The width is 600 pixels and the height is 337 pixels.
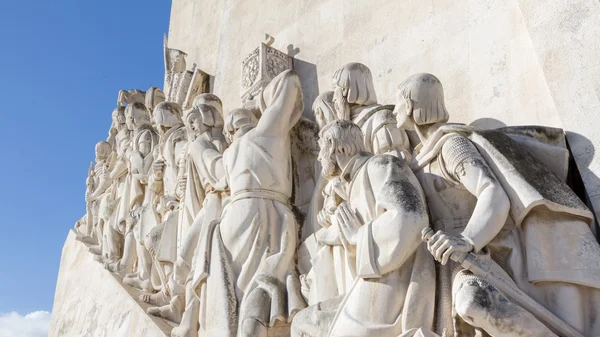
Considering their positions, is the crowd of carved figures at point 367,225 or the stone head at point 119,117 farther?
the stone head at point 119,117

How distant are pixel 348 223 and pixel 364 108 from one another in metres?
1.18

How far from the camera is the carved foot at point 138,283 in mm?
7051

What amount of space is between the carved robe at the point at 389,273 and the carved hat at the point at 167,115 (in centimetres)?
373

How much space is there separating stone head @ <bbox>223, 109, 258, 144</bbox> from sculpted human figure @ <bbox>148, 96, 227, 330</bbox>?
0.21m

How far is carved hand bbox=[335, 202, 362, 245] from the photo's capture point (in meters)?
4.11

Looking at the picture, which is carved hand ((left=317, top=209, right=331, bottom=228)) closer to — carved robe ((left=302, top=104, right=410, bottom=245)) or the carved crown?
carved robe ((left=302, top=104, right=410, bottom=245))

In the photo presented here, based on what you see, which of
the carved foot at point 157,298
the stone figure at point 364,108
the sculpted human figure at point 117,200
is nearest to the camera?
the stone figure at point 364,108

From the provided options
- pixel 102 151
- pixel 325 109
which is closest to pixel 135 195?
pixel 102 151

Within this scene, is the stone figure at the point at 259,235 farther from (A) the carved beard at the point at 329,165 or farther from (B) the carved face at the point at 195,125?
(A) the carved beard at the point at 329,165

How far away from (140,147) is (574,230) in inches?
219

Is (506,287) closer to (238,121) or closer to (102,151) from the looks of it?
(238,121)

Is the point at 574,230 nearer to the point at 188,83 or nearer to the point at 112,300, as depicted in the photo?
the point at 112,300

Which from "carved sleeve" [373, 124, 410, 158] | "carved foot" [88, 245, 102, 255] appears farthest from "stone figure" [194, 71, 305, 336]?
"carved foot" [88, 245, 102, 255]

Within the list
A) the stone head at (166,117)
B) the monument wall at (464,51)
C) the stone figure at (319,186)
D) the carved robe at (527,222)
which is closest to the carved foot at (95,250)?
the stone head at (166,117)
